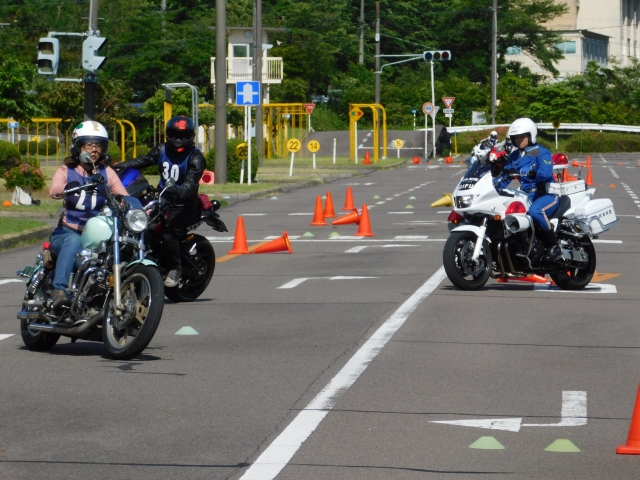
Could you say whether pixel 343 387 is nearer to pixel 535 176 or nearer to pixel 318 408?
pixel 318 408

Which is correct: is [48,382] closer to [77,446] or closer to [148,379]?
[148,379]

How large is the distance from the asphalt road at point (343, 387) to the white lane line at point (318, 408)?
0.06ft

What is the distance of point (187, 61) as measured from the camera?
8756cm

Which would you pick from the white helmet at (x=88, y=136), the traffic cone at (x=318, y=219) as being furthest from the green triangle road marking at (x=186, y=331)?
the traffic cone at (x=318, y=219)

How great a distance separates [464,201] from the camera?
13.4 meters

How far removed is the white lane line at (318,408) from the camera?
241 inches

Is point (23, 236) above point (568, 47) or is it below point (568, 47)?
below

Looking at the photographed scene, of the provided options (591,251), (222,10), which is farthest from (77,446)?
(222,10)

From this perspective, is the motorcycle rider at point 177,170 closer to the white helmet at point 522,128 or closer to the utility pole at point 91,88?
the white helmet at point 522,128

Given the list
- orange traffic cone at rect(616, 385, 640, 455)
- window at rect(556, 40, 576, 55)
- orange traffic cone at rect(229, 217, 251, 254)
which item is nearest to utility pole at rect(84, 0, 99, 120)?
orange traffic cone at rect(229, 217, 251, 254)

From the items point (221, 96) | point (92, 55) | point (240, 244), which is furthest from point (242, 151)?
→ point (240, 244)

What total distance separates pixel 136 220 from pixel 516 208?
5536mm

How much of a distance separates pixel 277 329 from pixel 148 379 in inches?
97.9

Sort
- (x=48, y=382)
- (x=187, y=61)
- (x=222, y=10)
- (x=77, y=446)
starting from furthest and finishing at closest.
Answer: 1. (x=187, y=61)
2. (x=222, y=10)
3. (x=48, y=382)
4. (x=77, y=446)
